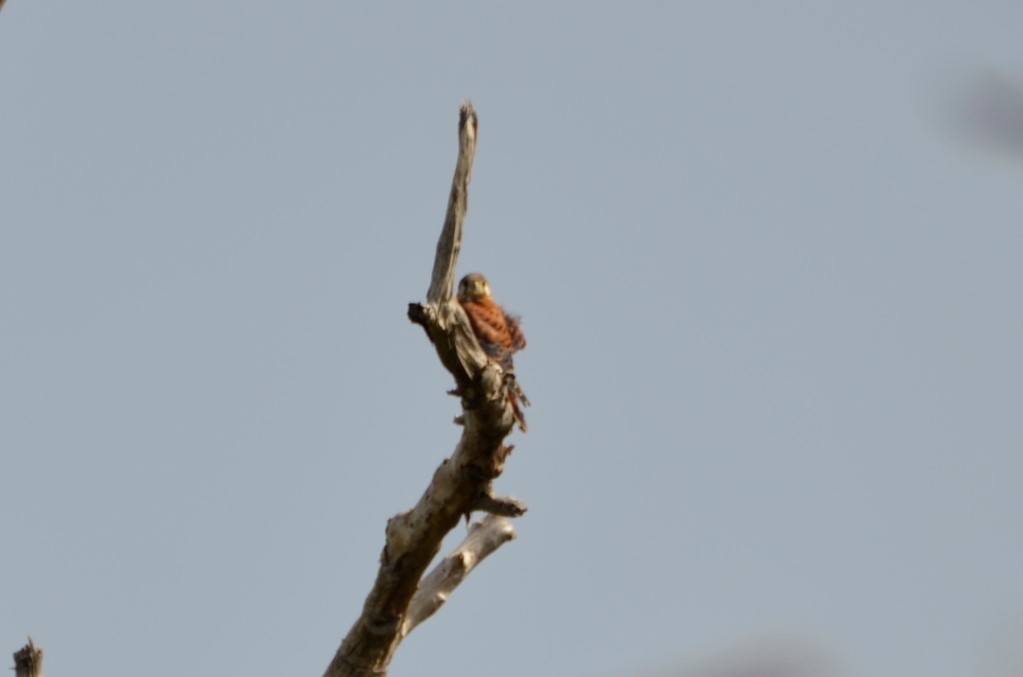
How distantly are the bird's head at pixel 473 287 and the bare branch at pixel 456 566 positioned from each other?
1519mm

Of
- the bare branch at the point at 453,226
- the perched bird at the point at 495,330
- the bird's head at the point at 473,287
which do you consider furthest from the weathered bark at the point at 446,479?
the bird's head at the point at 473,287

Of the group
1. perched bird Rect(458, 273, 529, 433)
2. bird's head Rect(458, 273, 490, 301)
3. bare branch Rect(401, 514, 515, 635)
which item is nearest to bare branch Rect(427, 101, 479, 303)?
perched bird Rect(458, 273, 529, 433)

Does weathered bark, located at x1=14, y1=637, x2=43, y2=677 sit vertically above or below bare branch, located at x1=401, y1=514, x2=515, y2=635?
below

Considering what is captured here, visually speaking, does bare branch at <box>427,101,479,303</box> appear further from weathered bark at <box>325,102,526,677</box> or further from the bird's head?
the bird's head

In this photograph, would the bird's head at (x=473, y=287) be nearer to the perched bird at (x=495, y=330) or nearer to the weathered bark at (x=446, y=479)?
the perched bird at (x=495, y=330)

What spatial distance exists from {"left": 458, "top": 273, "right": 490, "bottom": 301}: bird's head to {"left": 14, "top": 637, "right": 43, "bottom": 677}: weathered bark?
124 inches

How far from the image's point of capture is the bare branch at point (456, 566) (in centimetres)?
610

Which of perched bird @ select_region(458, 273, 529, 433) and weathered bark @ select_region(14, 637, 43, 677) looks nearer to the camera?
weathered bark @ select_region(14, 637, 43, 677)

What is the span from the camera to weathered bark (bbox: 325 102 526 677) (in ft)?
16.5

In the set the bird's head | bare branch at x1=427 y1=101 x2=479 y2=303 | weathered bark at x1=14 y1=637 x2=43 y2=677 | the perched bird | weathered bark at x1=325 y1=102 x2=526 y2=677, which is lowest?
weathered bark at x1=14 y1=637 x2=43 y2=677

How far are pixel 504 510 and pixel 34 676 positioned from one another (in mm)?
1751

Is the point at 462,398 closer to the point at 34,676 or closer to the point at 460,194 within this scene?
the point at 460,194

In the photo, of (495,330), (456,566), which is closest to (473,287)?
(495,330)

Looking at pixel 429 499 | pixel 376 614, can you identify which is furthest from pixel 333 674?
pixel 429 499
